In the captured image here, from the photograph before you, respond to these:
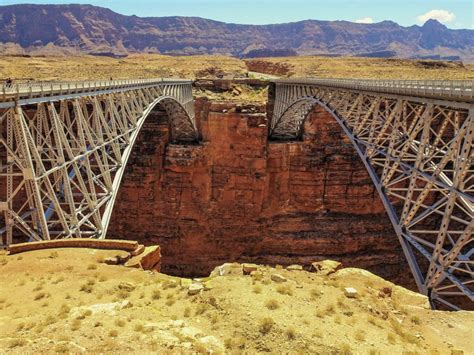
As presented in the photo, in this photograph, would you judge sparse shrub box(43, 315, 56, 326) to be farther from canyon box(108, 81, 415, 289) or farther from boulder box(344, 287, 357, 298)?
canyon box(108, 81, 415, 289)

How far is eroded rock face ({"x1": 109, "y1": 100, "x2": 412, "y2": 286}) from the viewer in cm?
4541

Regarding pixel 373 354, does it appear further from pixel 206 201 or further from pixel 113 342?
pixel 206 201

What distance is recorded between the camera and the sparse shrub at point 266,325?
403 inches

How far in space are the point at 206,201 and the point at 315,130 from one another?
1526 cm

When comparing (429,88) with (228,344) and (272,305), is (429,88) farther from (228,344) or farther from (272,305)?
(228,344)

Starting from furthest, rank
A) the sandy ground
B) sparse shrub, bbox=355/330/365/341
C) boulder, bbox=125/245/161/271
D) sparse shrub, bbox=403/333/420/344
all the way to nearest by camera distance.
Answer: the sandy ground, boulder, bbox=125/245/161/271, sparse shrub, bbox=403/333/420/344, sparse shrub, bbox=355/330/365/341

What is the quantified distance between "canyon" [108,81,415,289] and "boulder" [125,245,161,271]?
90.8ft

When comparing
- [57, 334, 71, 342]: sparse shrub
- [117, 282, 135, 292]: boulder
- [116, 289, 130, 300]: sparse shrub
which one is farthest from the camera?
[117, 282, 135, 292]: boulder

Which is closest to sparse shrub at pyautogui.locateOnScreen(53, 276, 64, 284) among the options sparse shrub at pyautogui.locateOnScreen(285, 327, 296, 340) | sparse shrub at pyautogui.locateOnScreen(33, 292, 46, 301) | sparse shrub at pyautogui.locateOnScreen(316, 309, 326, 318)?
sparse shrub at pyautogui.locateOnScreen(33, 292, 46, 301)

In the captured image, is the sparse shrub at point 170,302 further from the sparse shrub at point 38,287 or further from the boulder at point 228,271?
the sparse shrub at point 38,287

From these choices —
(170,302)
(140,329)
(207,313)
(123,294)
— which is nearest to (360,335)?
(207,313)

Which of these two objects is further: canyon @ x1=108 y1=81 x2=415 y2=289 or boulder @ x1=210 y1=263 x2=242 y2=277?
canyon @ x1=108 y1=81 x2=415 y2=289

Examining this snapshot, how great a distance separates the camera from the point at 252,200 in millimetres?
46250

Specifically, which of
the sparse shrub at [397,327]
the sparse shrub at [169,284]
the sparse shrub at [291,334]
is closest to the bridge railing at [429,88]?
the sparse shrub at [397,327]
